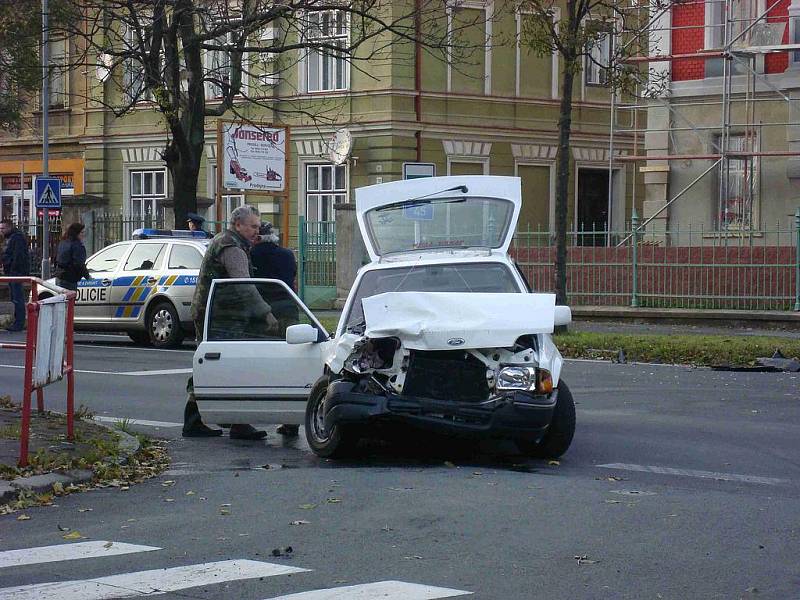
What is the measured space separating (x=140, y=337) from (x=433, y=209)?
1141 centimetres

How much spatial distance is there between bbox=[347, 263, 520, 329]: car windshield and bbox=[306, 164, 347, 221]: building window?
2650cm

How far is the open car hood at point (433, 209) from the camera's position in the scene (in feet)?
38.9

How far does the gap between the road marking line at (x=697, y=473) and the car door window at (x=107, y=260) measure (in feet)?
45.4

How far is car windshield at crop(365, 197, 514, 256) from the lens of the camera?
11.7 metres

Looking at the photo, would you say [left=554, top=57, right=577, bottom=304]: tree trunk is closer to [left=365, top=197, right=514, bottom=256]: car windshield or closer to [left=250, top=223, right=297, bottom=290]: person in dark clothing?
[left=250, top=223, right=297, bottom=290]: person in dark clothing

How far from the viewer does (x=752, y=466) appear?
997 centimetres

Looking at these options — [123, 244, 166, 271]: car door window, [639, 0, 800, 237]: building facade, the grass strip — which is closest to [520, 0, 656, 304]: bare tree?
the grass strip

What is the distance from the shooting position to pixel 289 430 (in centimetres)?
1209

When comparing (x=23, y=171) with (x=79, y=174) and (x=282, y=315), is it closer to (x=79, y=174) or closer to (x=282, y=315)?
(x=79, y=174)

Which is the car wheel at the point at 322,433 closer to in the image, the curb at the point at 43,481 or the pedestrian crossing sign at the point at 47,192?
the curb at the point at 43,481

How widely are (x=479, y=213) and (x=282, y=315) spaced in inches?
72.6

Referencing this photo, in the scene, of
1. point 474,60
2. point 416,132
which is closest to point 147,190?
point 416,132

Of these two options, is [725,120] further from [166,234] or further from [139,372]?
[139,372]

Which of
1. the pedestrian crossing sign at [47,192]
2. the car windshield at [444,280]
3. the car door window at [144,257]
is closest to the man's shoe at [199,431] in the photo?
the car windshield at [444,280]
